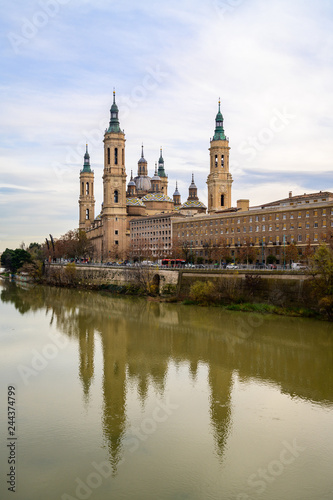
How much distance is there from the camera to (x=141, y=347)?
29109 millimetres

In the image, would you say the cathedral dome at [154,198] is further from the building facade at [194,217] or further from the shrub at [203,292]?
the shrub at [203,292]

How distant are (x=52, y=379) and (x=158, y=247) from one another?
72.2m

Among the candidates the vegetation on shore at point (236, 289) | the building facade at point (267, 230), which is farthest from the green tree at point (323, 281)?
the building facade at point (267, 230)

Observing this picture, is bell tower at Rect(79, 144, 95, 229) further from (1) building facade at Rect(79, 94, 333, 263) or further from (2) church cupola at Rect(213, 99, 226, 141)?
(2) church cupola at Rect(213, 99, 226, 141)

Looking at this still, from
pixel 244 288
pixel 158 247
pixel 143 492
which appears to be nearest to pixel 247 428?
pixel 143 492

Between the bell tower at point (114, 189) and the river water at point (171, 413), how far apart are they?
2842 inches

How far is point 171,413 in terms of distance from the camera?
18.5 meters

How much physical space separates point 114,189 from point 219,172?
2165 centimetres

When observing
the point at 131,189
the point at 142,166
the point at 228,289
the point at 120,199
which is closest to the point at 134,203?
the point at 120,199

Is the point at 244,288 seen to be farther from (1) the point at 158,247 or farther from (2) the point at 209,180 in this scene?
(2) the point at 209,180

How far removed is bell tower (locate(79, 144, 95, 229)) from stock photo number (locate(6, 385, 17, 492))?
12796cm

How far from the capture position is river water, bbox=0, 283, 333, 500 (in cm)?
1371

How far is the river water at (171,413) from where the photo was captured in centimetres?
1371

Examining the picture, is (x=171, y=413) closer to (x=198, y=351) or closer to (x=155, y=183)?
(x=198, y=351)
